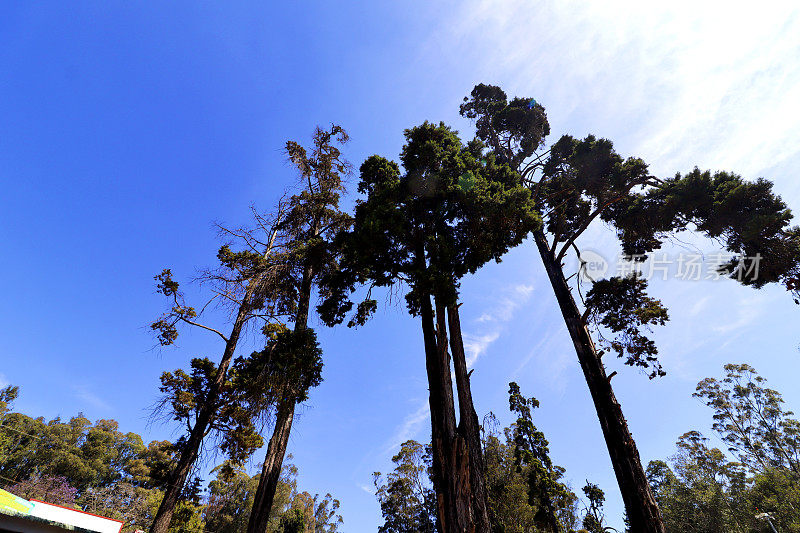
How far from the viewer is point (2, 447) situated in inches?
1388

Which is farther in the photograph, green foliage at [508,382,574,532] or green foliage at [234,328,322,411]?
green foliage at [508,382,574,532]

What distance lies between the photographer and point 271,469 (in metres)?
8.09

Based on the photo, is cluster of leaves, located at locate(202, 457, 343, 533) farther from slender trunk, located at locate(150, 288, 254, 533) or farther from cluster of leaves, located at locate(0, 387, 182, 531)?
slender trunk, located at locate(150, 288, 254, 533)

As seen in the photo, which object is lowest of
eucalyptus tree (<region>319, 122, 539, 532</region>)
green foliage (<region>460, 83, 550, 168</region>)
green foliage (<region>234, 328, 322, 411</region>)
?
green foliage (<region>234, 328, 322, 411</region>)

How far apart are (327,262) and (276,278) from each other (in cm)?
196

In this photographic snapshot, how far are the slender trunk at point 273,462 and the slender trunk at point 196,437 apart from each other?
76.4 inches

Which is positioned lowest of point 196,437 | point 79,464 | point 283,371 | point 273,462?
point 273,462

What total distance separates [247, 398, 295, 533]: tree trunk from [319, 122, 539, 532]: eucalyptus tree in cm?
342

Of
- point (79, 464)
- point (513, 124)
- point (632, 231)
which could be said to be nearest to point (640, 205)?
point (632, 231)

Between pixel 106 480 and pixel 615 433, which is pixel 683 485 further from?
pixel 106 480

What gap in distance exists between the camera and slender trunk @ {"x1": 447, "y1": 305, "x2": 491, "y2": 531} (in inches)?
292

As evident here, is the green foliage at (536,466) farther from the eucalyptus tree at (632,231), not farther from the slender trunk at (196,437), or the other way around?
the slender trunk at (196,437)

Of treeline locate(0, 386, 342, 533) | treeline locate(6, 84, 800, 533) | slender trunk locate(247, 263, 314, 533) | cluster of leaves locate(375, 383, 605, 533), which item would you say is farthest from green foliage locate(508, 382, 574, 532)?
treeline locate(0, 386, 342, 533)

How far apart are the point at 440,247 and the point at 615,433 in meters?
6.69
